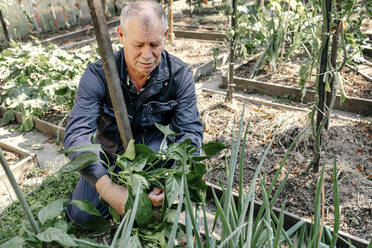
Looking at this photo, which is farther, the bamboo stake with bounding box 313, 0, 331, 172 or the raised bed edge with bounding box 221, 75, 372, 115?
the raised bed edge with bounding box 221, 75, 372, 115

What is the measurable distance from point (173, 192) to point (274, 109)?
8.21 feet

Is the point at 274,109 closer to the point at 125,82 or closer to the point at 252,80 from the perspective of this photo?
the point at 252,80

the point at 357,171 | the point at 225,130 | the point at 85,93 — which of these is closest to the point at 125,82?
the point at 85,93

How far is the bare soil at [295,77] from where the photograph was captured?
3.63m

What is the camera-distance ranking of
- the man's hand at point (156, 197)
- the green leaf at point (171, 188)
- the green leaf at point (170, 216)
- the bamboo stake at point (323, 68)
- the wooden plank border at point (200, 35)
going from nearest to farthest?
the green leaf at point (171, 188), the green leaf at point (170, 216), the man's hand at point (156, 197), the bamboo stake at point (323, 68), the wooden plank border at point (200, 35)

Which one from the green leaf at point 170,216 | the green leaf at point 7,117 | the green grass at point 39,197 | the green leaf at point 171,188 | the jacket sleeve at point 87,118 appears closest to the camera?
the green leaf at point 171,188

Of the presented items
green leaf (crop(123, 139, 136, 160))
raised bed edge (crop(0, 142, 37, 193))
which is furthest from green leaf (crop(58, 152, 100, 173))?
raised bed edge (crop(0, 142, 37, 193))

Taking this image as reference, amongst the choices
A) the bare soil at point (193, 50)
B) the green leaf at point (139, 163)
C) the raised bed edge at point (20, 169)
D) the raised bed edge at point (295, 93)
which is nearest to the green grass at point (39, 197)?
the raised bed edge at point (20, 169)

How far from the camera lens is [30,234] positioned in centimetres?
105

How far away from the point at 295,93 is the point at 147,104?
230cm

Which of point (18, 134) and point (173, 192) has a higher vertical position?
point (173, 192)

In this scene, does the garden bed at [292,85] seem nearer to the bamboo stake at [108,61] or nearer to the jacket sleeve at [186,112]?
the jacket sleeve at [186,112]

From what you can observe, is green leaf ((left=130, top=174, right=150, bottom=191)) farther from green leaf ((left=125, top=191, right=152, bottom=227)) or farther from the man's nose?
the man's nose

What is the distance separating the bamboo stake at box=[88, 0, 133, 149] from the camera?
95 cm
